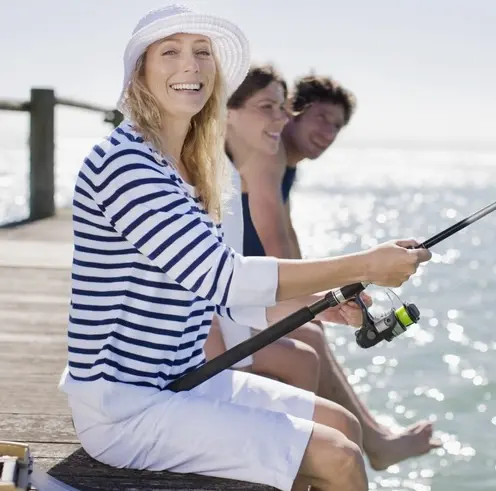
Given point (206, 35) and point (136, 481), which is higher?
point (206, 35)

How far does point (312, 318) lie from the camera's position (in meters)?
2.66

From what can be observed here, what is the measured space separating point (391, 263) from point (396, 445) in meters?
1.63

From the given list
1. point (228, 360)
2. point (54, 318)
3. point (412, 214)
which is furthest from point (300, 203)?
point (228, 360)

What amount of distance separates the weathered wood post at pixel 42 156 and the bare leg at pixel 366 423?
14.6ft

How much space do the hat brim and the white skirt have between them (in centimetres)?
69

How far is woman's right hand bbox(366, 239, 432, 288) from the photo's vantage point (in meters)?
2.44

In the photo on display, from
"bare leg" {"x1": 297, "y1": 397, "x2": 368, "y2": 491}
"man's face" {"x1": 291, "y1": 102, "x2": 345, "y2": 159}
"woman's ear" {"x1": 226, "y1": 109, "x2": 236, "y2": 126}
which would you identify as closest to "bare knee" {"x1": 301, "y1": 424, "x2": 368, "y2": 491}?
"bare leg" {"x1": 297, "y1": 397, "x2": 368, "y2": 491}

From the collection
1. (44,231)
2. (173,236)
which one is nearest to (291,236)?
(173,236)

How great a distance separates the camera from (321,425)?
2520mm

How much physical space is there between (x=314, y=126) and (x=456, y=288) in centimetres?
959

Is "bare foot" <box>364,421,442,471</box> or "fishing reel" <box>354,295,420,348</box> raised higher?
"fishing reel" <box>354,295,420,348</box>

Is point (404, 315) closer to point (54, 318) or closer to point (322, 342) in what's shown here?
point (322, 342)

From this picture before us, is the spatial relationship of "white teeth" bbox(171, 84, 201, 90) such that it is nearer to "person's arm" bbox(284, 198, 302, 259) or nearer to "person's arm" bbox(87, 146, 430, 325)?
"person's arm" bbox(87, 146, 430, 325)

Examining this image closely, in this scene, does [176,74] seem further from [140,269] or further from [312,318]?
[312,318]
